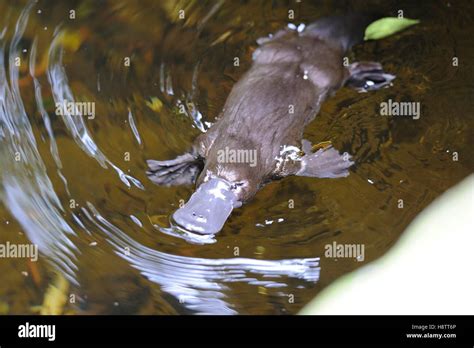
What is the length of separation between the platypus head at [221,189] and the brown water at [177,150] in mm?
58

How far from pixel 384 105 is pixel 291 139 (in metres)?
0.55

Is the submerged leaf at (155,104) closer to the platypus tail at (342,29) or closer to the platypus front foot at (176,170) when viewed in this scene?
the platypus front foot at (176,170)

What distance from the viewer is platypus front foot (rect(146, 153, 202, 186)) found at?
3.07 m

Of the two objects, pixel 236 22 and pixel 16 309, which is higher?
pixel 236 22

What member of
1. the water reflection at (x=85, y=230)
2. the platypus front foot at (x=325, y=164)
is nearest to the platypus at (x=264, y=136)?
the platypus front foot at (x=325, y=164)

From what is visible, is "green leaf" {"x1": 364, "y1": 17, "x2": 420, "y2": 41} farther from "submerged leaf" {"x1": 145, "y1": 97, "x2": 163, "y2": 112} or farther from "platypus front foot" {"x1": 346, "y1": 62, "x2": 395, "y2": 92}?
"submerged leaf" {"x1": 145, "y1": 97, "x2": 163, "y2": 112}

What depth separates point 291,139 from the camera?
3.24m

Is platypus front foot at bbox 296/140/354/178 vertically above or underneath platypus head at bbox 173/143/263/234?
above

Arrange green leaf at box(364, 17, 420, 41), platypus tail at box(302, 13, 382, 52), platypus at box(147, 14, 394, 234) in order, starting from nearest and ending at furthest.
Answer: platypus at box(147, 14, 394, 234), platypus tail at box(302, 13, 382, 52), green leaf at box(364, 17, 420, 41)

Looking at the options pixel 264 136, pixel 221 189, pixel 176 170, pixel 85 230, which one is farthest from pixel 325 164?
pixel 85 230

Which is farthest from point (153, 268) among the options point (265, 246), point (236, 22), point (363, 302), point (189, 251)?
point (236, 22)

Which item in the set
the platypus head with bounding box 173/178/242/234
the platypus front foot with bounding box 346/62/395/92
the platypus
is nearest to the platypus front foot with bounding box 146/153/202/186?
the platypus

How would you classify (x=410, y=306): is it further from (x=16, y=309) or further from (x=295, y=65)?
(x=295, y=65)

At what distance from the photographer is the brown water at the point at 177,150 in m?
2.70
